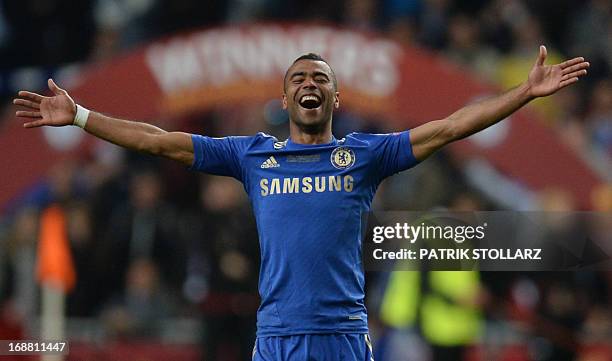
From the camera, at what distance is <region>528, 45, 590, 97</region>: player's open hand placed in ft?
19.2

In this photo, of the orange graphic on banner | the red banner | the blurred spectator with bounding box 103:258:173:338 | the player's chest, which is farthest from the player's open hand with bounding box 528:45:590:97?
the blurred spectator with bounding box 103:258:173:338

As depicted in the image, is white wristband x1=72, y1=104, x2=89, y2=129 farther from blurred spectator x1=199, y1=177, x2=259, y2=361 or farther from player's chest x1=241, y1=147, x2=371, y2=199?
blurred spectator x1=199, y1=177, x2=259, y2=361

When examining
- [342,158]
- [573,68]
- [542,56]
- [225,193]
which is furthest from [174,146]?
[225,193]

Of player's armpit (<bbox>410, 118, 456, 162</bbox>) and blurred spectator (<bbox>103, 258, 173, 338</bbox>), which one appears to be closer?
player's armpit (<bbox>410, 118, 456, 162</bbox>)

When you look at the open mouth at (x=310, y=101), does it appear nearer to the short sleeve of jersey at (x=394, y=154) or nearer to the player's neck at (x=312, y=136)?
the player's neck at (x=312, y=136)

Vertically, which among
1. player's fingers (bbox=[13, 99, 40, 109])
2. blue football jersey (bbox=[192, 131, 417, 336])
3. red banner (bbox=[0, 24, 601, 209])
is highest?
red banner (bbox=[0, 24, 601, 209])

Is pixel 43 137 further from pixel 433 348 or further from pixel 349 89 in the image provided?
pixel 433 348

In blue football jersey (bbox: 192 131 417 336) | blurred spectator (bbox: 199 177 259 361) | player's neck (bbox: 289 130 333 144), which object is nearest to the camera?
blue football jersey (bbox: 192 131 417 336)

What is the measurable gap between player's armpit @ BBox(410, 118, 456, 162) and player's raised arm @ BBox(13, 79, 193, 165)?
1113 mm

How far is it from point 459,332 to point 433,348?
23 centimetres

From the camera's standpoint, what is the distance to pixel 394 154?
607cm

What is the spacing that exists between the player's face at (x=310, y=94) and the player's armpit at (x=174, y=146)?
1.76 ft

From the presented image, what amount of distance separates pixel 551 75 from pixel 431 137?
0.64 m

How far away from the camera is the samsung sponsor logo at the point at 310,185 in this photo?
5.90m
